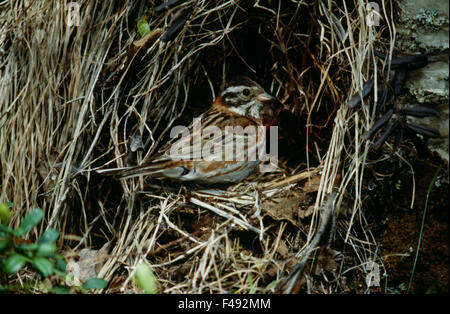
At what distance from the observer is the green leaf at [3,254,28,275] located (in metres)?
2.43

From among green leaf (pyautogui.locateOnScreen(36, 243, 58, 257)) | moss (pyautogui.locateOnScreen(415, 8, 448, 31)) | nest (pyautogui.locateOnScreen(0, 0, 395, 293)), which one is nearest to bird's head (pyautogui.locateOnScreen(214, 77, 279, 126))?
nest (pyautogui.locateOnScreen(0, 0, 395, 293))

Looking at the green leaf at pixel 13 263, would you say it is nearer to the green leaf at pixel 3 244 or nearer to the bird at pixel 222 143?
the green leaf at pixel 3 244

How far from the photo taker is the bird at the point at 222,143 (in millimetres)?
3674

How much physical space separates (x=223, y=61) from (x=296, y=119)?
2.88 ft

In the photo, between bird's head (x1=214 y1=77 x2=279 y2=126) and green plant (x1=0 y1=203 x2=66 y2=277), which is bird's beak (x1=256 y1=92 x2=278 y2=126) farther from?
green plant (x1=0 y1=203 x2=66 y2=277)

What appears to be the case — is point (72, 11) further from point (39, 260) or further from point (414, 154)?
point (414, 154)

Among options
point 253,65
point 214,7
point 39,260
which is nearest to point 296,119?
point 253,65

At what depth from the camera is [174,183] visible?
3.94m

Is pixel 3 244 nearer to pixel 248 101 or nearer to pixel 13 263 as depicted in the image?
pixel 13 263

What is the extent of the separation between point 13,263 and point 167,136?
197 cm

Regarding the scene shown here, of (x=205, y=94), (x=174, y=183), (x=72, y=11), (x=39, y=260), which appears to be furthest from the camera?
(x=205, y=94)

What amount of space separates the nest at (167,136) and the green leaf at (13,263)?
738 mm

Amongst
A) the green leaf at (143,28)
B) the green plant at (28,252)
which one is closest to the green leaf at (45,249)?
the green plant at (28,252)

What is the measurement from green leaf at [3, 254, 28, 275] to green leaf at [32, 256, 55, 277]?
0.05 m
